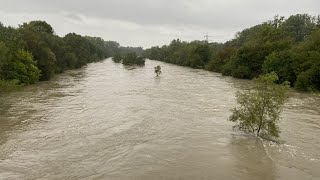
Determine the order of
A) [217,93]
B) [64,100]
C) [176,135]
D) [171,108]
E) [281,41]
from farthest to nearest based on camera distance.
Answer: [281,41]
[217,93]
[64,100]
[171,108]
[176,135]

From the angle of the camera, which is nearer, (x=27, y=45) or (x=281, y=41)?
(x=27, y=45)

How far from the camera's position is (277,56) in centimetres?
5447

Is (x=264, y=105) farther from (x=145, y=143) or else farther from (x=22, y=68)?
(x=22, y=68)

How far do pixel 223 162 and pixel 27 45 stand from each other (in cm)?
3888

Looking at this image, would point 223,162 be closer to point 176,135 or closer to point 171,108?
point 176,135

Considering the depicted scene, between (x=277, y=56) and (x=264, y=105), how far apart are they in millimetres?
37412

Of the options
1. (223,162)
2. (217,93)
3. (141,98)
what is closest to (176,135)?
(223,162)

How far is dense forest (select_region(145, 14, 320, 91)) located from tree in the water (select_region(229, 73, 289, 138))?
25.3 m

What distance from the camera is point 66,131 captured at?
2141cm

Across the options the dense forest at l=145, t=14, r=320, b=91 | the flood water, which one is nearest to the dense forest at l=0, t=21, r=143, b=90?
the flood water

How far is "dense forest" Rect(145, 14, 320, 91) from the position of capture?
44719 mm

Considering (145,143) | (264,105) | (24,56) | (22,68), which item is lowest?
(145,143)

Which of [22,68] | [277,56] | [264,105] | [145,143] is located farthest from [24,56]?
[277,56]

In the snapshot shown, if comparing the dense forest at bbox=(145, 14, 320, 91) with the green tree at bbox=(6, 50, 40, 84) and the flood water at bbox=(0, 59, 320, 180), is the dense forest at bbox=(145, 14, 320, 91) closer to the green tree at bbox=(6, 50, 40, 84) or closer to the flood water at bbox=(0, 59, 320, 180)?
the flood water at bbox=(0, 59, 320, 180)
